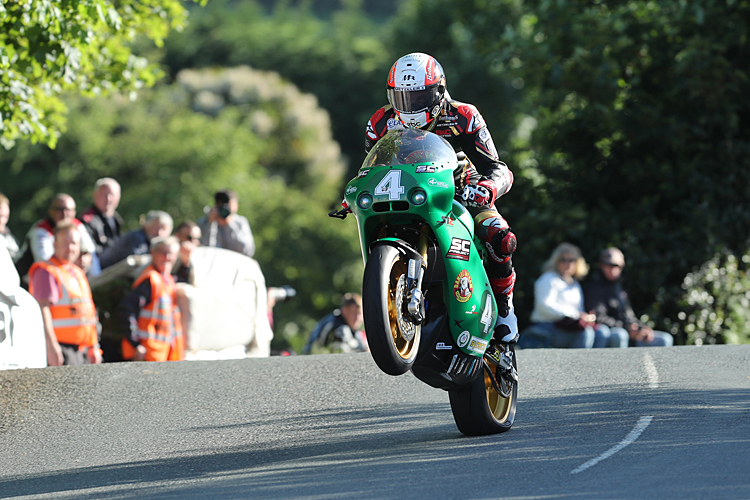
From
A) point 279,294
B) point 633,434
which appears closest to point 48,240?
point 279,294

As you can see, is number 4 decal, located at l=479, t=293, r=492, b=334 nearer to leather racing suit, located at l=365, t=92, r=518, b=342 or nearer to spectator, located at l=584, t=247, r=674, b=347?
leather racing suit, located at l=365, t=92, r=518, b=342

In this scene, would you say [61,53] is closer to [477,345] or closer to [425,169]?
[425,169]

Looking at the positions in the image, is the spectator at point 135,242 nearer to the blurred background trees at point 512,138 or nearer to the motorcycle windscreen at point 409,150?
the motorcycle windscreen at point 409,150

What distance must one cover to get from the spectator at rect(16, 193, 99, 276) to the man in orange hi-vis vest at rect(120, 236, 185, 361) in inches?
35.5

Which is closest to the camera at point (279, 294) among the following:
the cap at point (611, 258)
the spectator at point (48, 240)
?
the spectator at point (48, 240)

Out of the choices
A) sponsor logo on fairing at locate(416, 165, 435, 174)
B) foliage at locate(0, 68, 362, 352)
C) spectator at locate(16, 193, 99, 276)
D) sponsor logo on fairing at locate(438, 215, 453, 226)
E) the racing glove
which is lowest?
sponsor logo on fairing at locate(438, 215, 453, 226)

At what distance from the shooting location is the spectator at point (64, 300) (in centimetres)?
998

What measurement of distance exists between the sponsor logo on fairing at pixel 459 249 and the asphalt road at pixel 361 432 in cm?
117

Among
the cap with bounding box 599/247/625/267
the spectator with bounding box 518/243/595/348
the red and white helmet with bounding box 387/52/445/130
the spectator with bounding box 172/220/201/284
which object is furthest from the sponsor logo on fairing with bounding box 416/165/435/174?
the cap with bounding box 599/247/625/267

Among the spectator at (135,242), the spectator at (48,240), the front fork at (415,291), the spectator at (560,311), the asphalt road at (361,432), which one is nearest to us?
the asphalt road at (361,432)

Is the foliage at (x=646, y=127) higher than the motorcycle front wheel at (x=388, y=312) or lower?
higher

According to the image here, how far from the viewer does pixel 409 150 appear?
613 cm

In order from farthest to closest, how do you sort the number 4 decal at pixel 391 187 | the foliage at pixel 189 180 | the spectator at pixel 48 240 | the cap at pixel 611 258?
the foliage at pixel 189 180, the cap at pixel 611 258, the spectator at pixel 48 240, the number 4 decal at pixel 391 187

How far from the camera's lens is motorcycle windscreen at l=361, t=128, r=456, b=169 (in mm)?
6117
